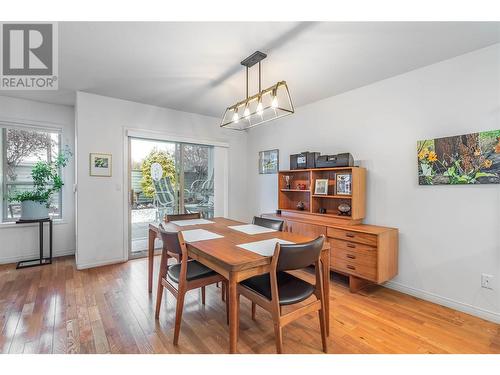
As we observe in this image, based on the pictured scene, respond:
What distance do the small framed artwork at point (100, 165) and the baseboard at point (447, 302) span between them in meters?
4.12

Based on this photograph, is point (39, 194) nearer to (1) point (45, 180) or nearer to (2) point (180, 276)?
(1) point (45, 180)

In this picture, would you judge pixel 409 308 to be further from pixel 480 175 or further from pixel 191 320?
pixel 191 320

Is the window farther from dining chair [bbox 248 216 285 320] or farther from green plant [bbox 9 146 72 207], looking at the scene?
dining chair [bbox 248 216 285 320]

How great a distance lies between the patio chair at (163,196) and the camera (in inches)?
168

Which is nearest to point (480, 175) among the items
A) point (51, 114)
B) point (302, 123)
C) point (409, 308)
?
point (409, 308)

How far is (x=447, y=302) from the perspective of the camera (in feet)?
7.99

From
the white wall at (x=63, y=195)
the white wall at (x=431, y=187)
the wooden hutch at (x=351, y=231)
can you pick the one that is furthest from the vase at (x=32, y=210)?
the white wall at (x=431, y=187)

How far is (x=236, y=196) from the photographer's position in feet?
16.5

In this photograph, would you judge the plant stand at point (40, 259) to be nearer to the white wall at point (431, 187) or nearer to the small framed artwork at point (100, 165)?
the small framed artwork at point (100, 165)

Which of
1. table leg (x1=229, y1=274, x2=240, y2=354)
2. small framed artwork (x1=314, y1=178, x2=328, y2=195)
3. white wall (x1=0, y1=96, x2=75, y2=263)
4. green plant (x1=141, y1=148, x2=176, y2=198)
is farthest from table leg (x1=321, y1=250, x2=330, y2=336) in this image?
white wall (x1=0, y1=96, x2=75, y2=263)

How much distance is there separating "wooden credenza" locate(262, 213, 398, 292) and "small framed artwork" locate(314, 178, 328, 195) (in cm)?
44

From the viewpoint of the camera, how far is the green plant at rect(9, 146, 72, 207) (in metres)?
3.47

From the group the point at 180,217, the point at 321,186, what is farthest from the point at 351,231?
the point at 180,217

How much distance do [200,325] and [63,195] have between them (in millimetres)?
3501
